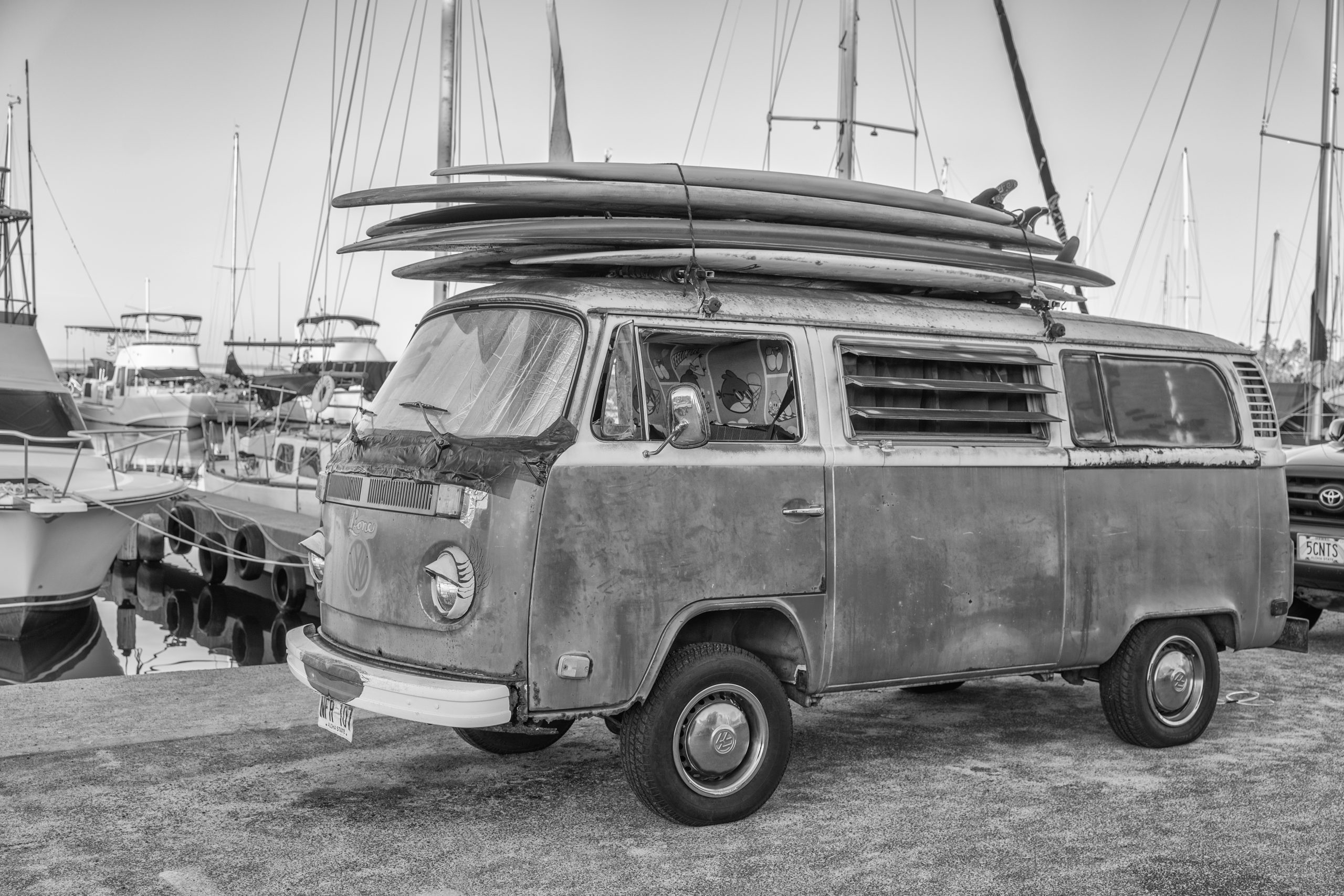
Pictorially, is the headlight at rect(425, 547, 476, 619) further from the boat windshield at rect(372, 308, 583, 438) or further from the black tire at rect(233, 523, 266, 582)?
the black tire at rect(233, 523, 266, 582)

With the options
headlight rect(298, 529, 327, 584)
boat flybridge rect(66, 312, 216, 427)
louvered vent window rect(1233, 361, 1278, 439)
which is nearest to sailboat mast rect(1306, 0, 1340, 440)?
louvered vent window rect(1233, 361, 1278, 439)

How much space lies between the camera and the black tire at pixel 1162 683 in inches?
254

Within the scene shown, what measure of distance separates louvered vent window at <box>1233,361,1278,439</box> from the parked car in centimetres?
208

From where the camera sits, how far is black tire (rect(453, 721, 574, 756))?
614cm

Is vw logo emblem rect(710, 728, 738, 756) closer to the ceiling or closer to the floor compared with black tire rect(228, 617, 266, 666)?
closer to the ceiling

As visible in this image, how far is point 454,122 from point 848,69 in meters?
4.71

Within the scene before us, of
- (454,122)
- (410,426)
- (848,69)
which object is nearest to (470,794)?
(410,426)

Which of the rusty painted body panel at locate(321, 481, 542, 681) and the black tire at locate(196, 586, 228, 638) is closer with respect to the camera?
the rusty painted body panel at locate(321, 481, 542, 681)

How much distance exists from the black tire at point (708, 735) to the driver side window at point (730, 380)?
0.95 meters

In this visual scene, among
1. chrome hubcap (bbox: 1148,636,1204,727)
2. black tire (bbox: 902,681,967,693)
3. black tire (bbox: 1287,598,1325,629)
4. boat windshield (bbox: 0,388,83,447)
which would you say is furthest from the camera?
boat windshield (bbox: 0,388,83,447)

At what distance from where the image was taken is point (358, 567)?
5.32 m

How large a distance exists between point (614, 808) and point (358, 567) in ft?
4.96

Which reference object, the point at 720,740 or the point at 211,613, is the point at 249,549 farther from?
the point at 720,740

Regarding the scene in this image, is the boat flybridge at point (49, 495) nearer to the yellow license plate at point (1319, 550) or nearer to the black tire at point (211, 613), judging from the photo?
the black tire at point (211, 613)
